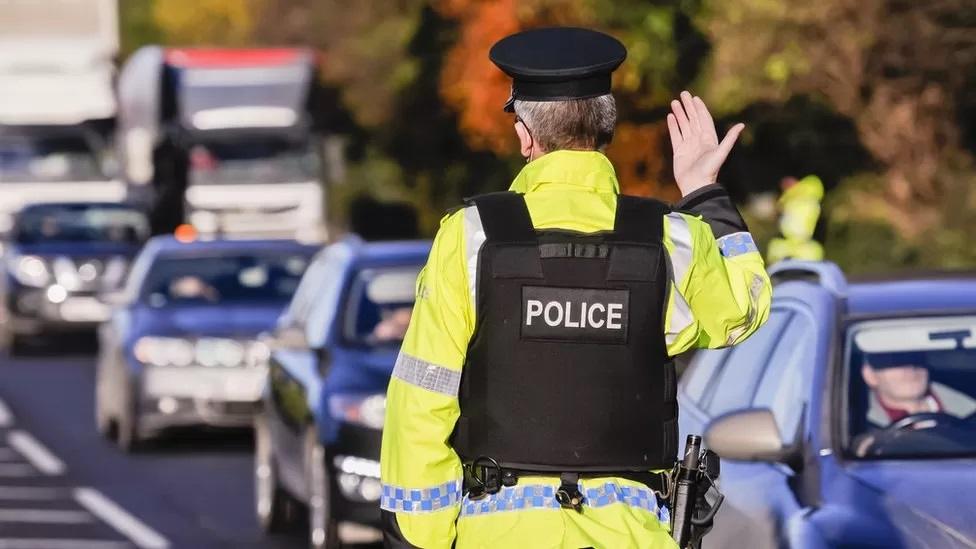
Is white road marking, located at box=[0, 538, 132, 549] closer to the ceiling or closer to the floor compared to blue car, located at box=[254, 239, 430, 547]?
closer to the floor

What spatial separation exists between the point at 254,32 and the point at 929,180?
1394 inches

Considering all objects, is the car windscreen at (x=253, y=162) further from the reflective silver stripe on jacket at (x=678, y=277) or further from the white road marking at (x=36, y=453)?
the reflective silver stripe on jacket at (x=678, y=277)

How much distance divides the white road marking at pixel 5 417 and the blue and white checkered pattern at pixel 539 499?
15.3m

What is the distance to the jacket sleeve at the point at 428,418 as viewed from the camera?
442 cm

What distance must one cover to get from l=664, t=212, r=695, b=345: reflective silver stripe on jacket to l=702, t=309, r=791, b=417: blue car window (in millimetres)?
2542

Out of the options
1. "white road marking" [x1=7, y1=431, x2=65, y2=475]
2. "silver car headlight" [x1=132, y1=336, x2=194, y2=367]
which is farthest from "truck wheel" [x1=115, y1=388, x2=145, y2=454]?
"white road marking" [x1=7, y1=431, x2=65, y2=475]

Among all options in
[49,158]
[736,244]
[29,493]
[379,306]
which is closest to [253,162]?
[49,158]

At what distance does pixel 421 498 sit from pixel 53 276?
72.0ft

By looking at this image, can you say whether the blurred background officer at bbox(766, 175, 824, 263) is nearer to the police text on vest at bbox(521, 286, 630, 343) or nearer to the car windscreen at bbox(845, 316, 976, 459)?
the car windscreen at bbox(845, 316, 976, 459)

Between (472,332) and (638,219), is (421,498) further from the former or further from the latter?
(638,219)

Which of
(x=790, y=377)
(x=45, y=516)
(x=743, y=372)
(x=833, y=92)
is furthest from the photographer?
(x=833, y=92)

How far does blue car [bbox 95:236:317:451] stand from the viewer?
16.5 m

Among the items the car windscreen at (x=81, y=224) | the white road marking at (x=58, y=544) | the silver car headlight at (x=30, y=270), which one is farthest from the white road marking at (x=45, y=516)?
the car windscreen at (x=81, y=224)

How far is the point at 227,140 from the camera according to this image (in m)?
34.6
